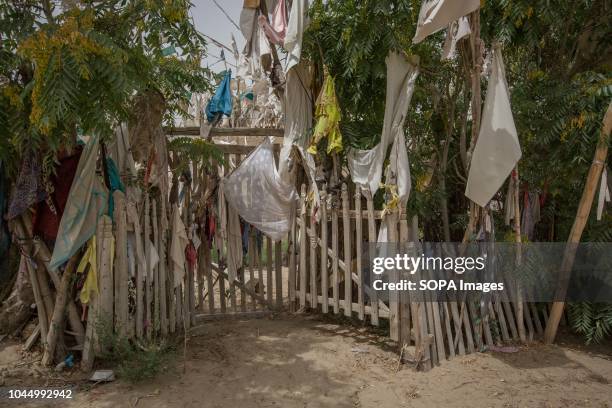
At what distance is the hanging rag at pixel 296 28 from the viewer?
15.0 ft

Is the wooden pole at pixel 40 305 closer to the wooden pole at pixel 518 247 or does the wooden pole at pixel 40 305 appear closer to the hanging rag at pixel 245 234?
the hanging rag at pixel 245 234

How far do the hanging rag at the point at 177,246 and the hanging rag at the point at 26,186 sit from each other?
1278mm

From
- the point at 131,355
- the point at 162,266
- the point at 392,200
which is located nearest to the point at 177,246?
the point at 162,266

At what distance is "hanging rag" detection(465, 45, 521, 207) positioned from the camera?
394cm

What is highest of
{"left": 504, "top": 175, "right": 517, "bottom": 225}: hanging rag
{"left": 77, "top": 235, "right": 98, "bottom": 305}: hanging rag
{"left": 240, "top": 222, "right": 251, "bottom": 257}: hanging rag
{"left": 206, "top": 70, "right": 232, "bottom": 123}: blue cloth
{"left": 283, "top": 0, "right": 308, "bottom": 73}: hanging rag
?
{"left": 283, "top": 0, "right": 308, "bottom": 73}: hanging rag

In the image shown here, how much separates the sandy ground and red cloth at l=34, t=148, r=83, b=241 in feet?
4.12

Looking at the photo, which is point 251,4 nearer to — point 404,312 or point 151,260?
point 151,260

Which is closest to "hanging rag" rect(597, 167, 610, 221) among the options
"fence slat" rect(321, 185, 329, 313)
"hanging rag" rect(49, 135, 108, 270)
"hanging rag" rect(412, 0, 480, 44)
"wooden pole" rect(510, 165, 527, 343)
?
"wooden pole" rect(510, 165, 527, 343)

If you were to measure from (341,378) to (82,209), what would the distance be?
273 centimetres

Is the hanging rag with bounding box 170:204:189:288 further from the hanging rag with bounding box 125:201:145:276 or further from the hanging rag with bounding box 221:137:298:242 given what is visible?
the hanging rag with bounding box 221:137:298:242

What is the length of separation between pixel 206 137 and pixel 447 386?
140 inches

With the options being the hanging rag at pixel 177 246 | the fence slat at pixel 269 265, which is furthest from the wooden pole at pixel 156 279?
the fence slat at pixel 269 265

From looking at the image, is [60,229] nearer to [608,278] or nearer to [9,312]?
[9,312]

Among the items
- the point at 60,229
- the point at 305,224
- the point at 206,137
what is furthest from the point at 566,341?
the point at 60,229
